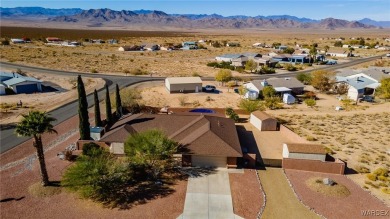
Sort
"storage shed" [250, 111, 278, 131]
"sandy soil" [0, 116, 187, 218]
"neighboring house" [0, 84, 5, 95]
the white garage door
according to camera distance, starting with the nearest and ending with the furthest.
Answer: "sandy soil" [0, 116, 187, 218], the white garage door, "storage shed" [250, 111, 278, 131], "neighboring house" [0, 84, 5, 95]

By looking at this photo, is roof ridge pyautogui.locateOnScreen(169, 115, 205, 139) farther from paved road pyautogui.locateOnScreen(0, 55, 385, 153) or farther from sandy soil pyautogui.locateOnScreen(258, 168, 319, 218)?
paved road pyautogui.locateOnScreen(0, 55, 385, 153)

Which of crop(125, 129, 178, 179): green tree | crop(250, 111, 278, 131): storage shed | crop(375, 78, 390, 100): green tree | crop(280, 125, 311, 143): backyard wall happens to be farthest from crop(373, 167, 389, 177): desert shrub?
crop(375, 78, 390, 100): green tree

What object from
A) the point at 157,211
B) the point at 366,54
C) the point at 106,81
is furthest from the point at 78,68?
the point at 366,54

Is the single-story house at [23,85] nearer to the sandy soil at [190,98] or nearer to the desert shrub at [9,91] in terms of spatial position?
the desert shrub at [9,91]

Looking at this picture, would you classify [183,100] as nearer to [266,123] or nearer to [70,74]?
[266,123]

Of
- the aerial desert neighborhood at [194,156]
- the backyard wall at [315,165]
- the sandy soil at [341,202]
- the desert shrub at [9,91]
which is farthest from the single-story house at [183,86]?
the sandy soil at [341,202]
